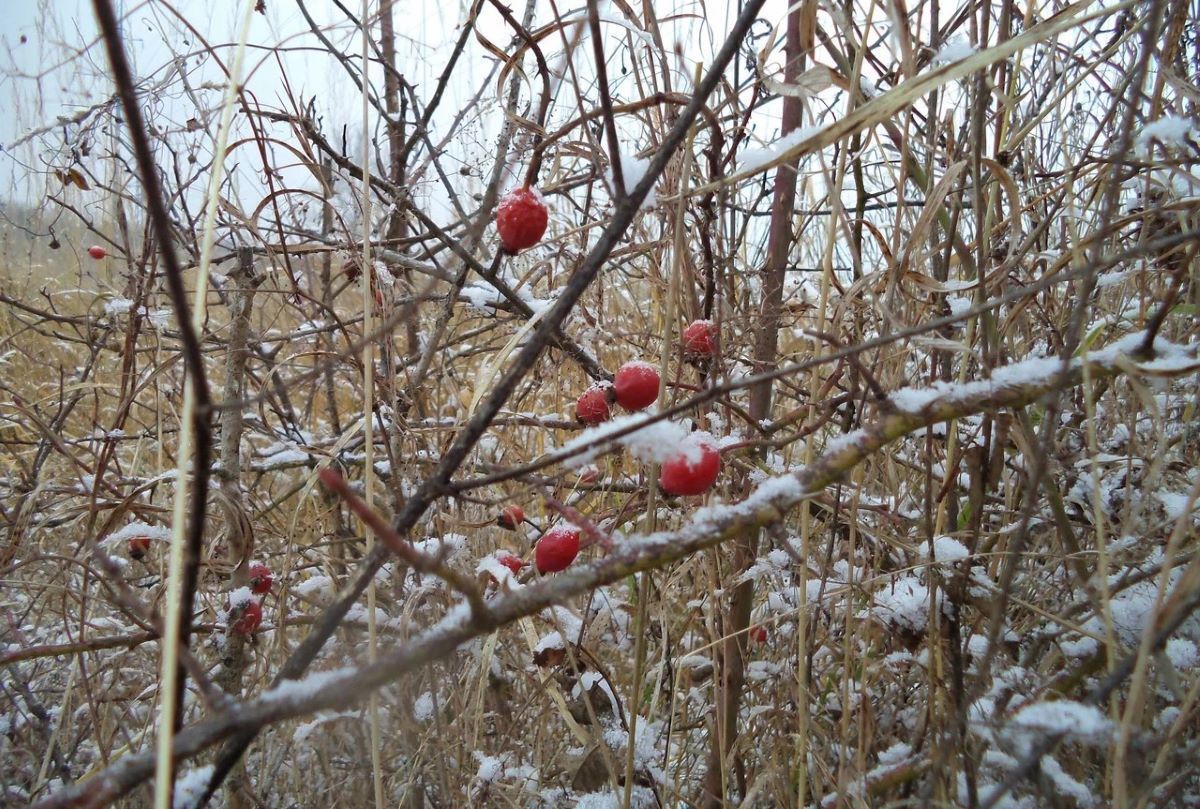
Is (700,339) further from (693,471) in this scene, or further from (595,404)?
(693,471)

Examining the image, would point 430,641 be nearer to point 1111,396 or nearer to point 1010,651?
point 1010,651

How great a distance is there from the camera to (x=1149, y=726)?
77 cm

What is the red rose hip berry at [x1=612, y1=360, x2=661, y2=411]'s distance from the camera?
812mm

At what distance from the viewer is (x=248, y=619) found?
2.98 ft

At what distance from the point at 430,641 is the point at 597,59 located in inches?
14.0

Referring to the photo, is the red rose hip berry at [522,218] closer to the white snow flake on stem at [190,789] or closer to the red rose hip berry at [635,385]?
the red rose hip berry at [635,385]

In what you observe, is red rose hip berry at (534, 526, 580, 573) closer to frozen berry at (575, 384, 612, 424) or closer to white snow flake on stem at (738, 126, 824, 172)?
frozen berry at (575, 384, 612, 424)

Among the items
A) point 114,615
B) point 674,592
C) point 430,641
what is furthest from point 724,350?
point 114,615

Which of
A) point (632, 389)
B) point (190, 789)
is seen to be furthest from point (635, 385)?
point (190, 789)

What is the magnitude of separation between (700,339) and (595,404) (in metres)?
0.18

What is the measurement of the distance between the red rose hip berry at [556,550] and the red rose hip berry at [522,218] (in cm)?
35

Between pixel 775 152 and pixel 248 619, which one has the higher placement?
pixel 775 152

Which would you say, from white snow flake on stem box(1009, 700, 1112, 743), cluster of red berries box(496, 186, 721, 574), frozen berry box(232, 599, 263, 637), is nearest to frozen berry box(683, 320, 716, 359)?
cluster of red berries box(496, 186, 721, 574)

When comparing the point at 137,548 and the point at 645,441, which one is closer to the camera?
the point at 645,441
